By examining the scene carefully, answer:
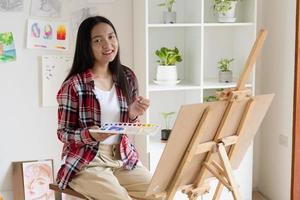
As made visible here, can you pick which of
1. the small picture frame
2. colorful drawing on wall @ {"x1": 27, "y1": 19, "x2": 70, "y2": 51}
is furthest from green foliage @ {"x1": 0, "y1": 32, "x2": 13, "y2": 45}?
the small picture frame

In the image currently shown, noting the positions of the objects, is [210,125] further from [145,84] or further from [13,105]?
[13,105]

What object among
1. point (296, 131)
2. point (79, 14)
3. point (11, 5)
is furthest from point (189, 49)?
point (11, 5)

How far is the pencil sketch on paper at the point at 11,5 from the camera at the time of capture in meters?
3.00

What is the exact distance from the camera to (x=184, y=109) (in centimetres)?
186

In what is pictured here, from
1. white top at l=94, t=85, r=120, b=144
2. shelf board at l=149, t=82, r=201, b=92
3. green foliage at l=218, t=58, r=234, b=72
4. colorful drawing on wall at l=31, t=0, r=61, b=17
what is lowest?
white top at l=94, t=85, r=120, b=144

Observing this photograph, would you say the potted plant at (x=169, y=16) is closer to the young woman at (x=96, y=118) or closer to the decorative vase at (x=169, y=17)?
the decorative vase at (x=169, y=17)

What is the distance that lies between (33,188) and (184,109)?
65.8 inches

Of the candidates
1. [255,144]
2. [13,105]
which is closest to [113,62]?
[13,105]

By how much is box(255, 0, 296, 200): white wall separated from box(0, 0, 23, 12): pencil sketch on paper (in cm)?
166

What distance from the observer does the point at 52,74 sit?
3145mm

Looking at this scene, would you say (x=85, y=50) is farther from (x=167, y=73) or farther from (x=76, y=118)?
(x=167, y=73)

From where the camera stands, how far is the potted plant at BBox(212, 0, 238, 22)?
10.4 ft

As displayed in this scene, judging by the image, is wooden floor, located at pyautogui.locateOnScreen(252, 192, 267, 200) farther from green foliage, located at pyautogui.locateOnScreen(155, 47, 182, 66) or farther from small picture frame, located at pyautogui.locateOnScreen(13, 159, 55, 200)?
small picture frame, located at pyautogui.locateOnScreen(13, 159, 55, 200)

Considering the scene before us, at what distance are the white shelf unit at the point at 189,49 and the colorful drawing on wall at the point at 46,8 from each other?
50cm
